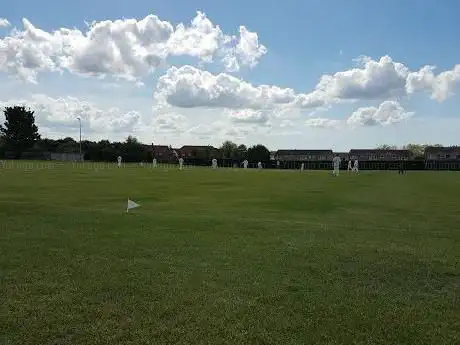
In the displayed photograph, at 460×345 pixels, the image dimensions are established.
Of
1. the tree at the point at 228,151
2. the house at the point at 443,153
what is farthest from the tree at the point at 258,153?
the house at the point at 443,153

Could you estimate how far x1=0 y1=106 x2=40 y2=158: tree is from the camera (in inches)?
5202

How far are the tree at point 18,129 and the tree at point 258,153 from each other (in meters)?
65.3

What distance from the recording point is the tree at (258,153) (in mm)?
162625

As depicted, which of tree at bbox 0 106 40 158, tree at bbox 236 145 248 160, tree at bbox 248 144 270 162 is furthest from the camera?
tree at bbox 236 145 248 160

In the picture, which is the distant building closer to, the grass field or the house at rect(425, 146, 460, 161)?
the house at rect(425, 146, 460, 161)

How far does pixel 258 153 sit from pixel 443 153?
66206 millimetres

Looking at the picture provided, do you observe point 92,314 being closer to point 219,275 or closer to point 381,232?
point 219,275

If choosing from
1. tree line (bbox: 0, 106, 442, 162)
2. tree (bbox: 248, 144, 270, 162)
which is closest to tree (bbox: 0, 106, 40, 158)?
tree line (bbox: 0, 106, 442, 162)

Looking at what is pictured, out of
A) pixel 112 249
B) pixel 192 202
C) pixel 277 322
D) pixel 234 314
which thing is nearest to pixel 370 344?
pixel 277 322

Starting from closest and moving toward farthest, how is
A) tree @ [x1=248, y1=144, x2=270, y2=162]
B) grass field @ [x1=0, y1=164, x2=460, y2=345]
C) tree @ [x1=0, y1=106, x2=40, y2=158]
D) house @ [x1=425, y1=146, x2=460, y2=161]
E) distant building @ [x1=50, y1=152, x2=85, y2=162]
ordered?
grass field @ [x1=0, y1=164, x2=460, y2=345]
tree @ [x1=0, y1=106, x2=40, y2=158]
distant building @ [x1=50, y1=152, x2=85, y2=162]
tree @ [x1=248, y1=144, x2=270, y2=162]
house @ [x1=425, y1=146, x2=460, y2=161]

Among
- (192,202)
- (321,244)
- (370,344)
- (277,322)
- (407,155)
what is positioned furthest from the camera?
(407,155)

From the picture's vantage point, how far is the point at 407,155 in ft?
635

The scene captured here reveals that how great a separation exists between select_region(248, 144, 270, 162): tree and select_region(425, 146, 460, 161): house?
5718 centimetres

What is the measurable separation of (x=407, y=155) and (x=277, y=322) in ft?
653
